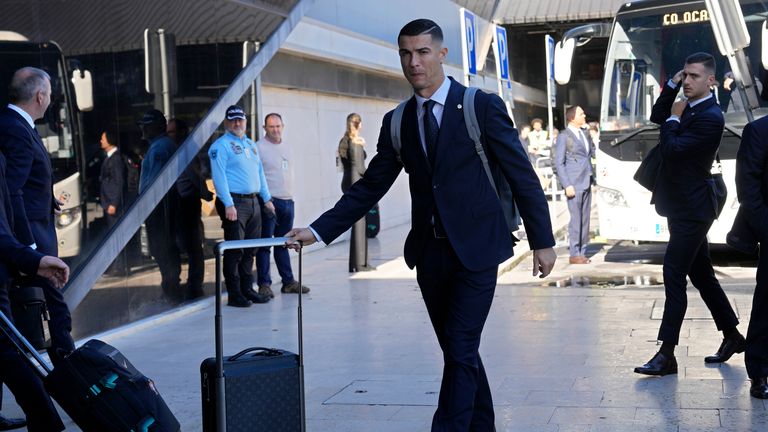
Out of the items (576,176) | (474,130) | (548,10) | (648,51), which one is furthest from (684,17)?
(548,10)

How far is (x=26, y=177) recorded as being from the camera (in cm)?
611

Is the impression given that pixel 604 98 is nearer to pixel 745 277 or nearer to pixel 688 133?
pixel 745 277

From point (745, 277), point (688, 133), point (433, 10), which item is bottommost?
point (745, 277)

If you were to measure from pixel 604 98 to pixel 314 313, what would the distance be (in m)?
A: 6.00

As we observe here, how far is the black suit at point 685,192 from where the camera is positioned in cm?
690

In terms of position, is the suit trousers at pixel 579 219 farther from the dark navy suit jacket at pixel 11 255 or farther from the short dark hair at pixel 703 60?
the dark navy suit jacket at pixel 11 255

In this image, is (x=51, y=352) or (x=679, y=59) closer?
(x=51, y=352)

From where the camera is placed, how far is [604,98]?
1468 cm

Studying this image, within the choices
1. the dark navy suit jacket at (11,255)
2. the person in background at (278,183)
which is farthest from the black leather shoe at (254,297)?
the dark navy suit jacket at (11,255)

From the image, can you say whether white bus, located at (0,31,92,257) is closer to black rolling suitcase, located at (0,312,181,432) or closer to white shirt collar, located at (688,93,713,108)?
black rolling suitcase, located at (0,312,181,432)

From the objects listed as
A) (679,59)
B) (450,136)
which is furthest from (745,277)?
Answer: (450,136)

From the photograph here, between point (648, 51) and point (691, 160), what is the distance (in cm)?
779

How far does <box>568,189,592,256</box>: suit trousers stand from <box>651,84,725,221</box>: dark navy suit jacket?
6.71 metres

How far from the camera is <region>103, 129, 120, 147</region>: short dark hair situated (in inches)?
358
